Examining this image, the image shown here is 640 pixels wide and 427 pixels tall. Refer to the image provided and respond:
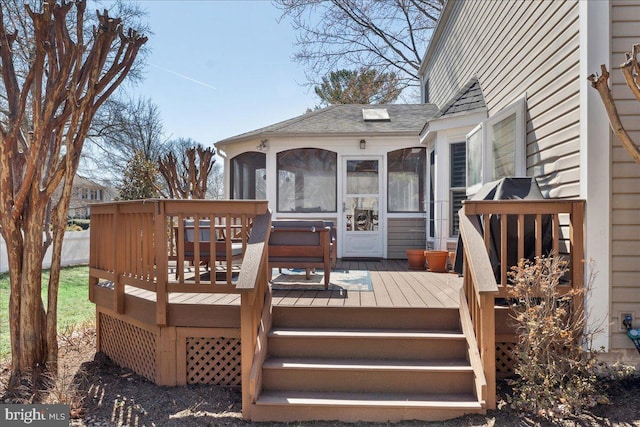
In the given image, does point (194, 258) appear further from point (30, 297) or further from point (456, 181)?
point (456, 181)

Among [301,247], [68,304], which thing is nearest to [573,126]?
[301,247]

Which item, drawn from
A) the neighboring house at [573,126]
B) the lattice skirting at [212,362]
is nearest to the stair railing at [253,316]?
the lattice skirting at [212,362]

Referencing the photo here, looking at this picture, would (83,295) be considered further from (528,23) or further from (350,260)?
(528,23)

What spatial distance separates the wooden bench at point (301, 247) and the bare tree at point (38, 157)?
82.7 inches

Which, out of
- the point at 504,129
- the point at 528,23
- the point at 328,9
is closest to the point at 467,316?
Result: the point at 504,129

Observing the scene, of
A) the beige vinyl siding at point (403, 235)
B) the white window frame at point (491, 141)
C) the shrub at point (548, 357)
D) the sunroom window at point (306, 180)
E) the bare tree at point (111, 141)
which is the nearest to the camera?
the shrub at point (548, 357)

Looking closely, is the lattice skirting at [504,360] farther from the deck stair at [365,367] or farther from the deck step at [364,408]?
the deck step at [364,408]

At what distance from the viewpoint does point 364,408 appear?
2906 mm

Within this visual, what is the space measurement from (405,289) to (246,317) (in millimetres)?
2092

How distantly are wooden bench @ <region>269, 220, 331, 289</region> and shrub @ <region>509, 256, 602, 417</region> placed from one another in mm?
2039

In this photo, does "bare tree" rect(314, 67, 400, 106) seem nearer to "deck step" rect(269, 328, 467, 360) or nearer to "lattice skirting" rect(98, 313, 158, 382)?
"lattice skirting" rect(98, 313, 158, 382)

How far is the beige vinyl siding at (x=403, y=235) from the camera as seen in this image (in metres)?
7.70

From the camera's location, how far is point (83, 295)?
893 cm

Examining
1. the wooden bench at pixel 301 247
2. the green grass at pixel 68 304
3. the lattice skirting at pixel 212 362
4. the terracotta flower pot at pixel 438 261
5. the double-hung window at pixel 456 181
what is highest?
the double-hung window at pixel 456 181
